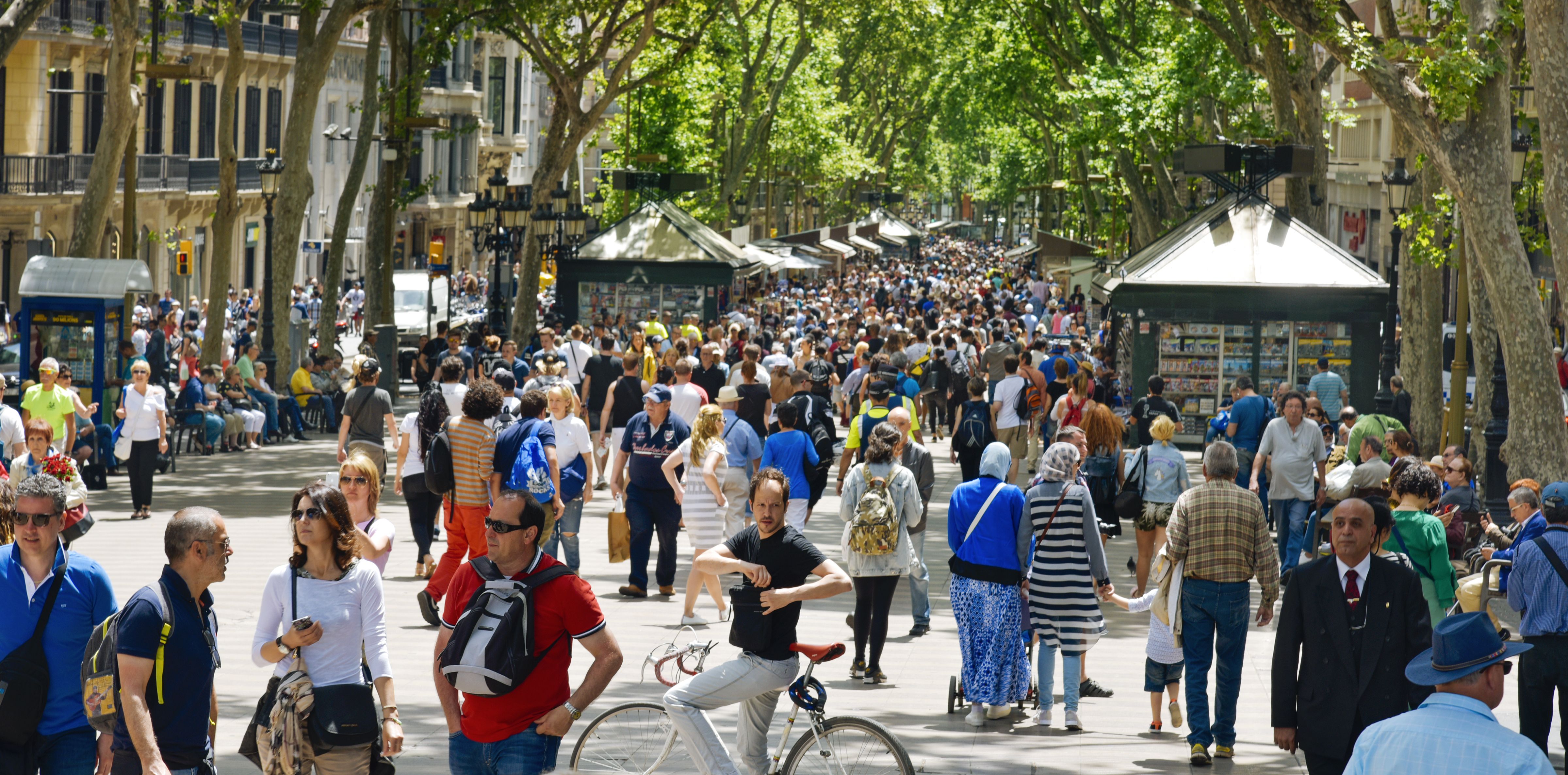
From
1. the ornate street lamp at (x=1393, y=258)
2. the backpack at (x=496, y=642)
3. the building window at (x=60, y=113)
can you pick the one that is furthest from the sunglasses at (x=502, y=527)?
the building window at (x=60, y=113)

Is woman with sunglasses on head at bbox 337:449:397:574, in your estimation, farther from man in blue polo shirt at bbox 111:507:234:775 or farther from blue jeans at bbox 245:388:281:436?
blue jeans at bbox 245:388:281:436

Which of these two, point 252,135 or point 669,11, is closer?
point 669,11

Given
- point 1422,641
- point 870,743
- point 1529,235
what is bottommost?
point 870,743

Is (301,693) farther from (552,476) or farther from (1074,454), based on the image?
(552,476)

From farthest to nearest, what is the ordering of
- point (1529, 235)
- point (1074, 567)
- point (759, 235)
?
1. point (759, 235)
2. point (1529, 235)
3. point (1074, 567)

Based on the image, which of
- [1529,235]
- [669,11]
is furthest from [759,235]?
[1529,235]

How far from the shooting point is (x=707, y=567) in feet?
23.2

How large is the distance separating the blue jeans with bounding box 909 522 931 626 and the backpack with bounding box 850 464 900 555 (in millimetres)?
974

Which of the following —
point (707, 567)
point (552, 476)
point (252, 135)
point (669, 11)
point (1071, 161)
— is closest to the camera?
point (707, 567)

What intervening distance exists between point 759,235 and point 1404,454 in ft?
217

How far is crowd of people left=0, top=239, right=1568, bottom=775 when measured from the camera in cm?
556

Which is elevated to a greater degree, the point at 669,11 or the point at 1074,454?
the point at 669,11

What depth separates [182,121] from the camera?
4528cm

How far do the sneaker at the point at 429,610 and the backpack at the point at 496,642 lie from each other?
5705 millimetres
